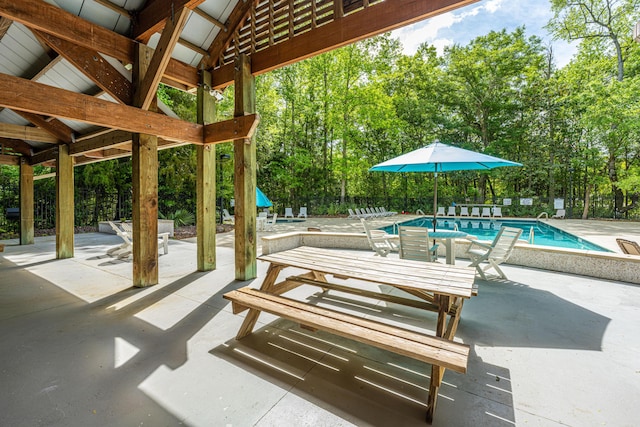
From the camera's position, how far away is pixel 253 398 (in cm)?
190

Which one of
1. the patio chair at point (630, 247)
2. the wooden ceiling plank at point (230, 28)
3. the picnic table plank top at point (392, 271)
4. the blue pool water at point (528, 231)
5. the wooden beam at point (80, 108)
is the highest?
the wooden ceiling plank at point (230, 28)

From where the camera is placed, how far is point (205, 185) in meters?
5.04

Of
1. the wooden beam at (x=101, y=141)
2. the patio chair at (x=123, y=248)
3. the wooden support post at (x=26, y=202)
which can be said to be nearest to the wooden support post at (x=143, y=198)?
the wooden beam at (x=101, y=141)

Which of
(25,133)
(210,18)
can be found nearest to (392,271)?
(210,18)

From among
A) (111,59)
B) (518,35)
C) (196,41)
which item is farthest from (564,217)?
(111,59)

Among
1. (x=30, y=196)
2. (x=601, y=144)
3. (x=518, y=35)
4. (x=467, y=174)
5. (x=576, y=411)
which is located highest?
(x=518, y=35)

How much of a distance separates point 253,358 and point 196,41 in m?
5.07

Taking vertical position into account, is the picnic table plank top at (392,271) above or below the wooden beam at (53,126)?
below

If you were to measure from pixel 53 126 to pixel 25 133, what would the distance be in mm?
714

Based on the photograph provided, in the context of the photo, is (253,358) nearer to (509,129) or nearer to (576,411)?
(576,411)

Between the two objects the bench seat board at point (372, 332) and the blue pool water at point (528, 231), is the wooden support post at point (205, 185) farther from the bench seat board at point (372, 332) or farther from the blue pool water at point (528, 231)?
the blue pool water at point (528, 231)

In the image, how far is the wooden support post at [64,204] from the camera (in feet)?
20.1

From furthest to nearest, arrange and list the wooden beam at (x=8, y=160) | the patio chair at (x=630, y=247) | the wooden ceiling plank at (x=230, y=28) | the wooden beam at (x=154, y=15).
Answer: the wooden beam at (x=8, y=160) < the patio chair at (x=630, y=247) < the wooden ceiling plank at (x=230, y=28) < the wooden beam at (x=154, y=15)

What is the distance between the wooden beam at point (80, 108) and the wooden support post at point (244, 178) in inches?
38.9
